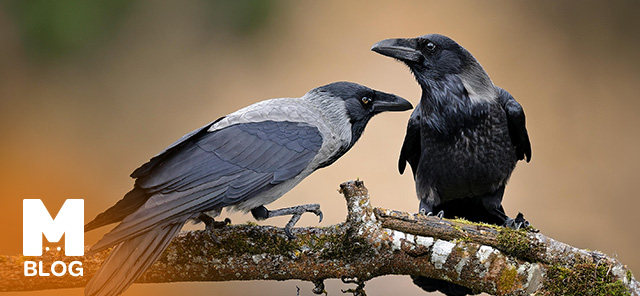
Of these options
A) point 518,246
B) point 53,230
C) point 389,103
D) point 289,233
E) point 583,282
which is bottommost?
point 583,282

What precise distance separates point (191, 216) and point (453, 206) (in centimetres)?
135

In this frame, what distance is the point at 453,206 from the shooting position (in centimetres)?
303

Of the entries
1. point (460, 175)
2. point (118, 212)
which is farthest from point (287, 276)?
point (460, 175)

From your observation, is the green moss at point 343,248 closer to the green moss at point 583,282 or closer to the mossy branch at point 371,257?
the mossy branch at point 371,257

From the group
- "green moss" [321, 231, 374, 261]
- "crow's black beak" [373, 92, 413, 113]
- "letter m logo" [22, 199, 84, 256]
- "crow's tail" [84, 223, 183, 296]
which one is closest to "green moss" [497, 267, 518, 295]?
"green moss" [321, 231, 374, 261]

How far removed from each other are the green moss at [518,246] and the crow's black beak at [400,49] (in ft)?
2.70

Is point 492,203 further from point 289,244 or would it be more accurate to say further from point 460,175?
point 289,244

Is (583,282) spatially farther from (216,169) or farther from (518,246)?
(216,169)

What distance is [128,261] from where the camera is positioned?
2.04 metres

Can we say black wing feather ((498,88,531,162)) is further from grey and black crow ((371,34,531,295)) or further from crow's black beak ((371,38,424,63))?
crow's black beak ((371,38,424,63))

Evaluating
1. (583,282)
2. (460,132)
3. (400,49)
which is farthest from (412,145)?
(583,282)

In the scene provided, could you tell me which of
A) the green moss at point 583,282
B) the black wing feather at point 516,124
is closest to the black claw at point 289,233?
the green moss at point 583,282

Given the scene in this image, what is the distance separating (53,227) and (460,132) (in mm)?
1601

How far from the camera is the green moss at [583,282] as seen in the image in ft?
6.95
